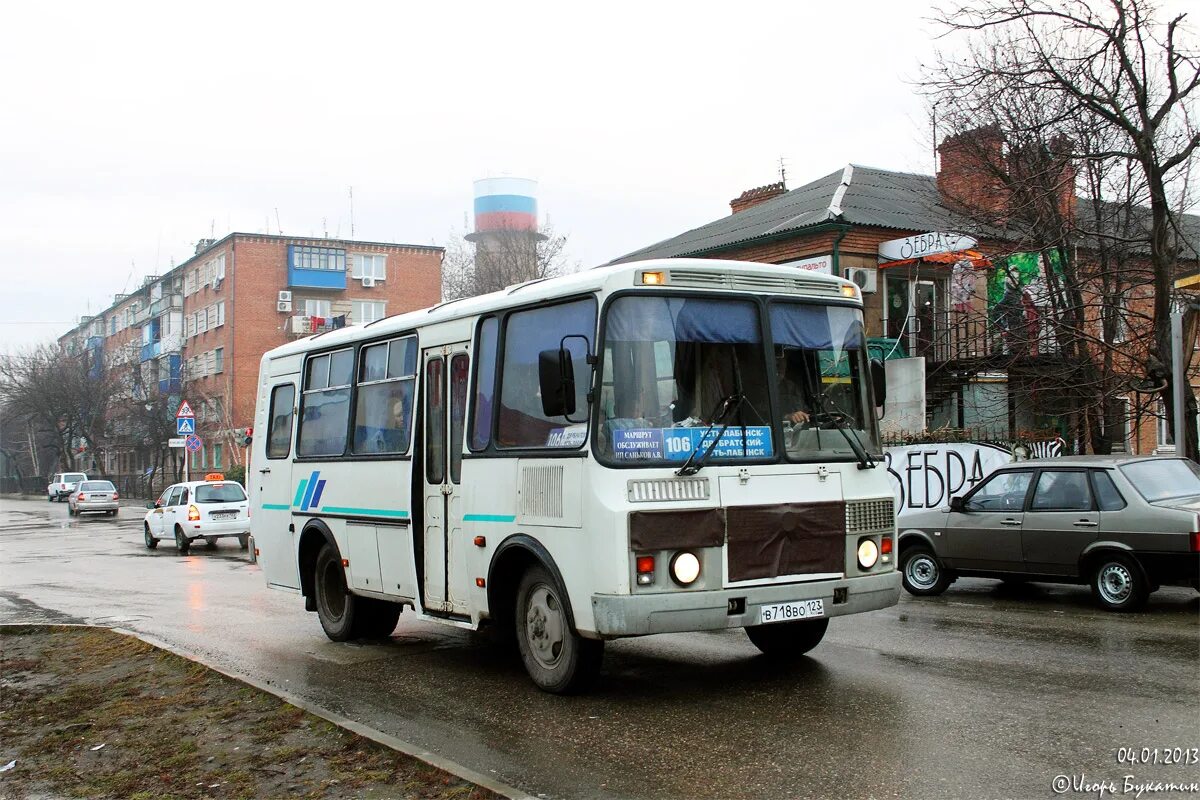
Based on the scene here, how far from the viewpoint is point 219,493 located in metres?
27.5

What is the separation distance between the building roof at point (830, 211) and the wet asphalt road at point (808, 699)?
52.1 feet

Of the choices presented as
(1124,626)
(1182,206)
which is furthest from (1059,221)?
(1124,626)

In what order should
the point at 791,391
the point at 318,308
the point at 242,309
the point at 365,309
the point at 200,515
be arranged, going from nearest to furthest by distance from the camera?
the point at 791,391, the point at 200,515, the point at 242,309, the point at 318,308, the point at 365,309

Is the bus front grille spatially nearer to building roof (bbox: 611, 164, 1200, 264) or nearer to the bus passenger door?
the bus passenger door

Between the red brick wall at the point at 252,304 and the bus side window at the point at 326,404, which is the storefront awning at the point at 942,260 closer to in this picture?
the bus side window at the point at 326,404

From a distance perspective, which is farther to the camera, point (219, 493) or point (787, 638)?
point (219, 493)

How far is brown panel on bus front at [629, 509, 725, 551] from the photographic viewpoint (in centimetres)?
719

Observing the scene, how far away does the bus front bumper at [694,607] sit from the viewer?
23.3ft

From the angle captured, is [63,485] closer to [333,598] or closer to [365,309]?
[365,309]

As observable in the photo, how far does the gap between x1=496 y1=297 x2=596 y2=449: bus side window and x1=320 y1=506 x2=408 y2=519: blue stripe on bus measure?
5.59ft

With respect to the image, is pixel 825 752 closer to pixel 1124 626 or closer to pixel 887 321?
pixel 1124 626

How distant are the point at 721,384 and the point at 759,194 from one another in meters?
30.6

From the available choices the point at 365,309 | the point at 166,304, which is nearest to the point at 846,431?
the point at 365,309

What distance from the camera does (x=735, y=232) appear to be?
104ft
